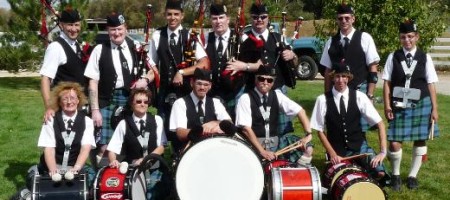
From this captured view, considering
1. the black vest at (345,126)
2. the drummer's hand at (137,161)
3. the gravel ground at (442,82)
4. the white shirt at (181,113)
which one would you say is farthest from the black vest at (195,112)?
the gravel ground at (442,82)

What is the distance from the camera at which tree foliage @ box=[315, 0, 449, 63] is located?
813 centimetres

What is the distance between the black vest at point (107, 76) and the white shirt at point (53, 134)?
0.98ft

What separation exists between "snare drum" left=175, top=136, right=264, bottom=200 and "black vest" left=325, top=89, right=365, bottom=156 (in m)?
1.13

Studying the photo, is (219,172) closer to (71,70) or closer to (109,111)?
(109,111)

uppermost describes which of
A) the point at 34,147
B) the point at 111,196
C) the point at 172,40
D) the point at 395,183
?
the point at 172,40

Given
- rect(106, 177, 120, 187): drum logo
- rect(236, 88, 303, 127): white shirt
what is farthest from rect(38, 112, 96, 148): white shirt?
rect(236, 88, 303, 127): white shirt

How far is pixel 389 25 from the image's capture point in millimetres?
8195

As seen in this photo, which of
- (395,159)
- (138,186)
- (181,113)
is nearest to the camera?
(138,186)

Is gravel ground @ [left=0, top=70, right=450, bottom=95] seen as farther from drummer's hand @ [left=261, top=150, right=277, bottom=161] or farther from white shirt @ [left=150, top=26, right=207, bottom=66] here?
drummer's hand @ [left=261, top=150, right=277, bottom=161]

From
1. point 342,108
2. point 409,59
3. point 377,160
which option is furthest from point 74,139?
point 409,59

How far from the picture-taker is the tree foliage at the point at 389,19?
26.7ft

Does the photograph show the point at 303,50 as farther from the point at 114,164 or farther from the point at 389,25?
the point at 114,164

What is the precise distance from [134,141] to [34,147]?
9.47 ft

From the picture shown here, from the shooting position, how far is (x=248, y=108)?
4.75 m
